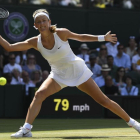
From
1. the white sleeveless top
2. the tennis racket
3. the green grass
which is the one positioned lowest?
the green grass

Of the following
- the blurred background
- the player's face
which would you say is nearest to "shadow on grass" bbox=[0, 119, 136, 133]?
the blurred background

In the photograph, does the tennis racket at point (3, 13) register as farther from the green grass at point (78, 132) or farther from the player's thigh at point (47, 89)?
the green grass at point (78, 132)

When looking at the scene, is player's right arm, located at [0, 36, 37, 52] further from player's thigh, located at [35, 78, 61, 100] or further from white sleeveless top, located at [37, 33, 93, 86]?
player's thigh, located at [35, 78, 61, 100]

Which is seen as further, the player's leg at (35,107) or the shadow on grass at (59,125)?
the shadow on grass at (59,125)

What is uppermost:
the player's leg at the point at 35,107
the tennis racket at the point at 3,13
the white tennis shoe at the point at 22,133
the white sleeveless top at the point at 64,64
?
the tennis racket at the point at 3,13

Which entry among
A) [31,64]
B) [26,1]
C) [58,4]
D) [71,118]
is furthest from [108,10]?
[71,118]

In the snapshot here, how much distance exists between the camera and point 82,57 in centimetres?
1521

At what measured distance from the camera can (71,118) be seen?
13.1 meters

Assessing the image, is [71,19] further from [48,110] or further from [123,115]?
[123,115]

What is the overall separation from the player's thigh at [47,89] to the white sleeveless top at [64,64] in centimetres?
8

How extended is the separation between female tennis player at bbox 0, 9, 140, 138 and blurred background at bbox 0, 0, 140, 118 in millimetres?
5555

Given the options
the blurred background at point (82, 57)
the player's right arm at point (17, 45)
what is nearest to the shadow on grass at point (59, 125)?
the blurred background at point (82, 57)

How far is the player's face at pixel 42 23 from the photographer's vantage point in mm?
7305

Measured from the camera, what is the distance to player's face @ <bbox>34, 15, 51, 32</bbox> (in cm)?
730
